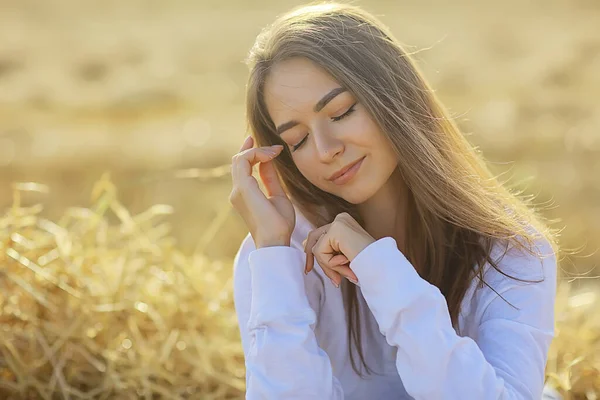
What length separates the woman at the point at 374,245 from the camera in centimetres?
242

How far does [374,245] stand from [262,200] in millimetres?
423

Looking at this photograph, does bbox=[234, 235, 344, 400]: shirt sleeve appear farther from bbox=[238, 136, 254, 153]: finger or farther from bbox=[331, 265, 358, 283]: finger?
bbox=[238, 136, 254, 153]: finger

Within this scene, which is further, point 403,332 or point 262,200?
point 262,200

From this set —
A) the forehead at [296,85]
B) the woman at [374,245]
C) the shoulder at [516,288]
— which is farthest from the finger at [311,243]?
the shoulder at [516,288]

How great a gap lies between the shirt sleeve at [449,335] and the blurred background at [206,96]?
4.27 ft

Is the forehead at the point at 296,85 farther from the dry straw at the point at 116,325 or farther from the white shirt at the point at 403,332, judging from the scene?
the dry straw at the point at 116,325

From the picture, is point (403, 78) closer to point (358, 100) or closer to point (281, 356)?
point (358, 100)

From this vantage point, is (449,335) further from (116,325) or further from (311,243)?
(116,325)

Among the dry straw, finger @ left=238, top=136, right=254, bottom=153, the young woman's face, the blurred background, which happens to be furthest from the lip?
the blurred background

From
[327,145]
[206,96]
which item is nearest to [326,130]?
[327,145]

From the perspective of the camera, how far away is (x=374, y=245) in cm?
246

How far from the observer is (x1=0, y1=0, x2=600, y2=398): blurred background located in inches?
277

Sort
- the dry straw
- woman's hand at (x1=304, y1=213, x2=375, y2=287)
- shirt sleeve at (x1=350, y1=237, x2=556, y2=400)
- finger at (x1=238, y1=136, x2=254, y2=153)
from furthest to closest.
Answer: the dry straw < finger at (x1=238, y1=136, x2=254, y2=153) < woman's hand at (x1=304, y1=213, x2=375, y2=287) < shirt sleeve at (x1=350, y1=237, x2=556, y2=400)

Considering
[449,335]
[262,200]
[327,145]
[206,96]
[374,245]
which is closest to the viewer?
[449,335]
